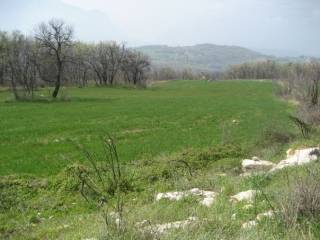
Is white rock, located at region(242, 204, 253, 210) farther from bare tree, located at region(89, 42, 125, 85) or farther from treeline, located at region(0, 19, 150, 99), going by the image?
bare tree, located at region(89, 42, 125, 85)

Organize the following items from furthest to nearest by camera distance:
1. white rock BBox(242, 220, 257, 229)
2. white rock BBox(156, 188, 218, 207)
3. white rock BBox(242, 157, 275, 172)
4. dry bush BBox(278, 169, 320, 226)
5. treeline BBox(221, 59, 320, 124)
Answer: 1. treeline BBox(221, 59, 320, 124)
2. white rock BBox(242, 157, 275, 172)
3. white rock BBox(156, 188, 218, 207)
4. white rock BBox(242, 220, 257, 229)
5. dry bush BBox(278, 169, 320, 226)

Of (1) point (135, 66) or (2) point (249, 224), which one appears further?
(1) point (135, 66)

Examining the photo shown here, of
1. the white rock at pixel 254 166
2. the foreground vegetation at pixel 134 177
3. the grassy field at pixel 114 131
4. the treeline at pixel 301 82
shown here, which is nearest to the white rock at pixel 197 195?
the foreground vegetation at pixel 134 177

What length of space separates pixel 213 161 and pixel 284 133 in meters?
6.78

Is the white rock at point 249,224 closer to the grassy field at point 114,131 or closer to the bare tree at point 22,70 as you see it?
the grassy field at point 114,131

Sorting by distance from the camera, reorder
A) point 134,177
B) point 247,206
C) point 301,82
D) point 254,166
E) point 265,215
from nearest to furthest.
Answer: point 265,215 < point 247,206 < point 134,177 < point 254,166 < point 301,82

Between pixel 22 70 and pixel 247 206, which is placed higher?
pixel 22 70

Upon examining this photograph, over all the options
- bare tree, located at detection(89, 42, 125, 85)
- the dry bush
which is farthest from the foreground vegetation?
bare tree, located at detection(89, 42, 125, 85)

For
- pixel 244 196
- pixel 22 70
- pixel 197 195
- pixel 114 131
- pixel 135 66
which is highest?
pixel 135 66

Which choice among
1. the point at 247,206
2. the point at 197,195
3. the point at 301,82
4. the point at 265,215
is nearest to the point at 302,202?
the point at 265,215

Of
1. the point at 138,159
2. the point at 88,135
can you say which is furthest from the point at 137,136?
the point at 138,159

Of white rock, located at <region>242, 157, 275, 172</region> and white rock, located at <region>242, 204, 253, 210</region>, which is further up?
white rock, located at <region>242, 204, 253, 210</region>

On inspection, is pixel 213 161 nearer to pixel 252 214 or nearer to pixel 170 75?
pixel 252 214

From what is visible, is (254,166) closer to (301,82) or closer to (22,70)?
(301,82)
